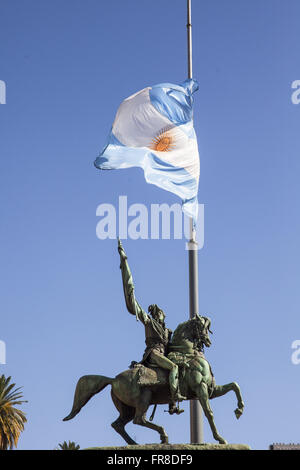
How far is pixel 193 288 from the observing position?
24.3 metres

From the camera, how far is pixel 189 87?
26.5m

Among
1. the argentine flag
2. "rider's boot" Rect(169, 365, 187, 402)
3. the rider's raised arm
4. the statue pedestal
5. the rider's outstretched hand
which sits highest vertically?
the argentine flag

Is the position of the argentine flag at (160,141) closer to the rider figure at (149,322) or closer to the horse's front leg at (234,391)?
the rider figure at (149,322)

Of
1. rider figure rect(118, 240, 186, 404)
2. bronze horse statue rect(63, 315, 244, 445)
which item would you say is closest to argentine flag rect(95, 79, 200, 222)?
rider figure rect(118, 240, 186, 404)

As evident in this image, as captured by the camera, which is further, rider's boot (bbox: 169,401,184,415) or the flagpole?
the flagpole

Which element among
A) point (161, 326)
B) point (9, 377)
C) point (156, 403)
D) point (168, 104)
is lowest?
point (156, 403)

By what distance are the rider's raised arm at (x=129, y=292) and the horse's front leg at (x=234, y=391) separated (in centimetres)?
218

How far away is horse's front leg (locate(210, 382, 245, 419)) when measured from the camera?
820 inches

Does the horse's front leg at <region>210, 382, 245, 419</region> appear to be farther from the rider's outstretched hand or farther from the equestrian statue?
the rider's outstretched hand

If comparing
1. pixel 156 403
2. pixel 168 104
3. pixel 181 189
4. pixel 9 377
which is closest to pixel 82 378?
pixel 156 403

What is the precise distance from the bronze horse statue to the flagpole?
155 cm
